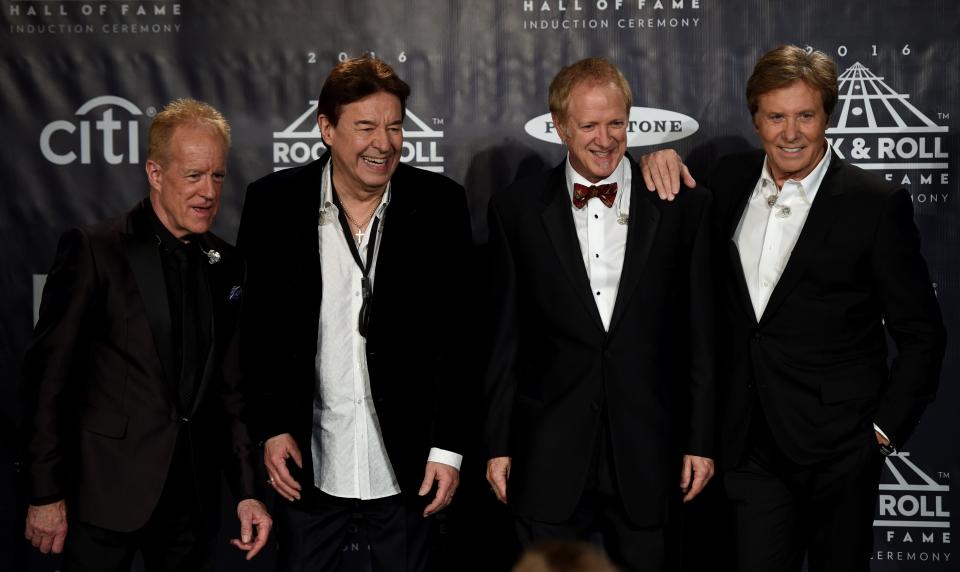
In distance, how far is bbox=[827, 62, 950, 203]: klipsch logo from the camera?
398 cm

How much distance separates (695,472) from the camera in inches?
123

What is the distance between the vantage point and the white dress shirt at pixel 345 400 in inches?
125

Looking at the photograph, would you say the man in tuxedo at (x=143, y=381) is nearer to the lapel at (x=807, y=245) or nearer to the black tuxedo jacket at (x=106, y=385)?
the black tuxedo jacket at (x=106, y=385)

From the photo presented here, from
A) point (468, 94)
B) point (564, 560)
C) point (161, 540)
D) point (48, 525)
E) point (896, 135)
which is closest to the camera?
point (564, 560)

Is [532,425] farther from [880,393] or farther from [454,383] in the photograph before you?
[880,393]

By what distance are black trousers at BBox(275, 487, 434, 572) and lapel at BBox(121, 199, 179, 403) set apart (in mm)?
523

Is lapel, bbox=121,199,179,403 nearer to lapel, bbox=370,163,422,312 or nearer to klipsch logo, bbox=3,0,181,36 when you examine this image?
lapel, bbox=370,163,422,312

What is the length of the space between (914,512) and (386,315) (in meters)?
2.21

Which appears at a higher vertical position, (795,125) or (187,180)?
(795,125)

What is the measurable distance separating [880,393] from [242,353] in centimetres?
188

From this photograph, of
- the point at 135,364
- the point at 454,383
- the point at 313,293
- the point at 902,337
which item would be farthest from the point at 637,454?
the point at 135,364

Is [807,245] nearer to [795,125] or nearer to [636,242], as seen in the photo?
[795,125]

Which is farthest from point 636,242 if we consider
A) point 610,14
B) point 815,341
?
point 610,14

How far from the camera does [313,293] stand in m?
3.16
